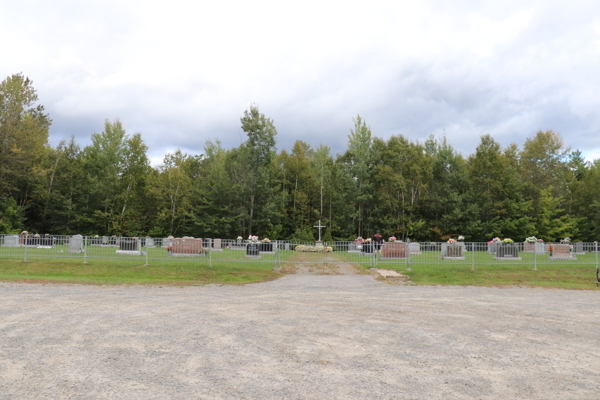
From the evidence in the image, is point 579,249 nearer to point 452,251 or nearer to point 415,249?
point 452,251

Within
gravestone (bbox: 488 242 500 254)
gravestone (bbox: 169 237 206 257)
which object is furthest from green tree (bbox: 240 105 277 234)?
gravestone (bbox: 488 242 500 254)

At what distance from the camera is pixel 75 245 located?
79.5 ft

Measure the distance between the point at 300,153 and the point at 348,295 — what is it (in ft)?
154

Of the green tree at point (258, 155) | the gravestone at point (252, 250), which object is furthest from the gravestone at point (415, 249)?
the green tree at point (258, 155)

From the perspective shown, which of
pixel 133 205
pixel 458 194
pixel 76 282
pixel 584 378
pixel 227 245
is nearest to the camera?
pixel 584 378

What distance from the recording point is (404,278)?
58.8 ft

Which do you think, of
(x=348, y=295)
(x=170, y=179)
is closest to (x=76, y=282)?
(x=348, y=295)

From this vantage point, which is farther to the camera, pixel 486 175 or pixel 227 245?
pixel 486 175

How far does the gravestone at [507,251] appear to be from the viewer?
76.8 feet

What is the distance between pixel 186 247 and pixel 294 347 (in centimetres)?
1862

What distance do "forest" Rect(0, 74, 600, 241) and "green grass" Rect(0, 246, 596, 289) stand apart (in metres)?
22.4

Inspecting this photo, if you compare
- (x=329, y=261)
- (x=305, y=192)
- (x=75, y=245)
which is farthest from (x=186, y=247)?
(x=305, y=192)

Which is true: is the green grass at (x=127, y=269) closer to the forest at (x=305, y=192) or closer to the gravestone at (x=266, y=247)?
the gravestone at (x=266, y=247)

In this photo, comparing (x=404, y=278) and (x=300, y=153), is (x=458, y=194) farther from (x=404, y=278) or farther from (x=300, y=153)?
(x=404, y=278)
